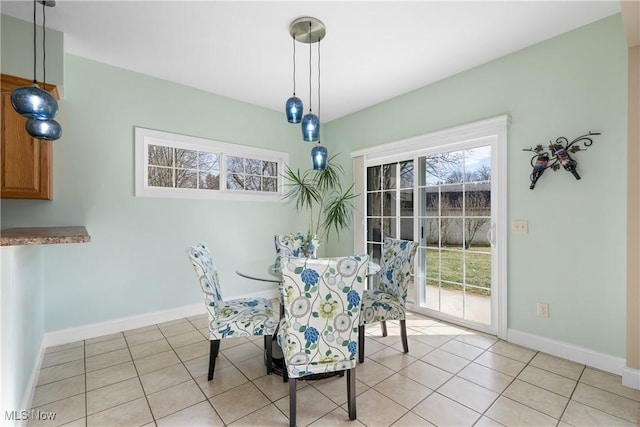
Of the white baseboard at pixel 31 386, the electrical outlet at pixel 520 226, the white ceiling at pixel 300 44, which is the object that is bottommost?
the white baseboard at pixel 31 386

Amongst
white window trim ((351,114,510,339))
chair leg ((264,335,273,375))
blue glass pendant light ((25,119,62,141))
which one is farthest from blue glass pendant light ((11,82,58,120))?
white window trim ((351,114,510,339))

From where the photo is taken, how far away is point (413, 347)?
2.79 m

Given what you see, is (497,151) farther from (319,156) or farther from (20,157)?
(20,157)

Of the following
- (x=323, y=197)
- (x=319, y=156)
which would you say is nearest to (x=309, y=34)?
(x=319, y=156)

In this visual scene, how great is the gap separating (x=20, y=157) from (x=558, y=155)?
4595 mm

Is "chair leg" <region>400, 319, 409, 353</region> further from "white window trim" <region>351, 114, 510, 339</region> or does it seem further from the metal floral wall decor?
the metal floral wall decor

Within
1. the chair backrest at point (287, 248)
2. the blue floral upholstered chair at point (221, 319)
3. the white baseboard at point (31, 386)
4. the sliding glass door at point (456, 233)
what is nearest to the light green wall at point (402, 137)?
the sliding glass door at point (456, 233)

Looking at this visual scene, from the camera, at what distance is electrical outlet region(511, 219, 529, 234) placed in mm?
2794

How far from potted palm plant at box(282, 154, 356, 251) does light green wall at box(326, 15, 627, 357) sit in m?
2.02

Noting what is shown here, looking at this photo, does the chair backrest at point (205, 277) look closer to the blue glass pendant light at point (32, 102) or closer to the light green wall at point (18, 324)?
the light green wall at point (18, 324)

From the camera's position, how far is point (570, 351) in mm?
2512

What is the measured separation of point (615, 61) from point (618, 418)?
2570mm

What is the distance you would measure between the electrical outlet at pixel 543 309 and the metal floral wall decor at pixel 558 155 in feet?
3.55

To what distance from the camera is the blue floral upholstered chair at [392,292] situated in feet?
8.27
